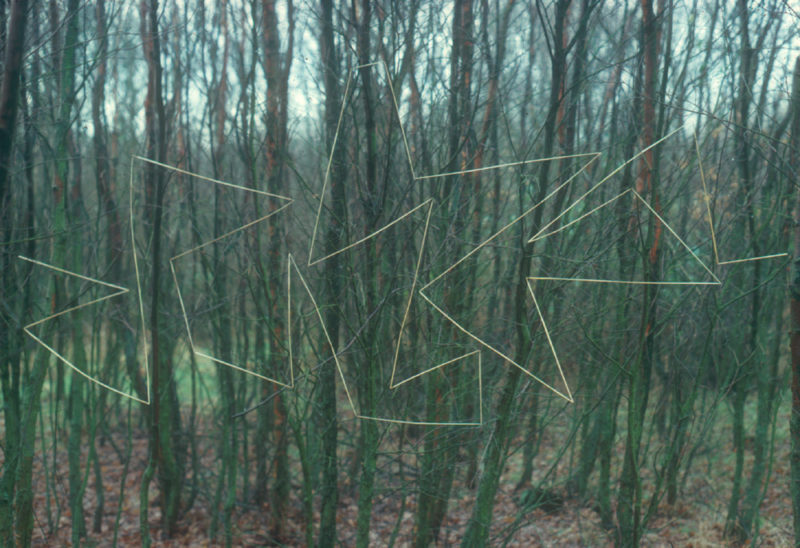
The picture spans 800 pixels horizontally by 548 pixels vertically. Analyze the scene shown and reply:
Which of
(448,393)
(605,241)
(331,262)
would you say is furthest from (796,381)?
(331,262)

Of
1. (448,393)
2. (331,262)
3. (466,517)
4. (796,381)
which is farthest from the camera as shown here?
(466,517)

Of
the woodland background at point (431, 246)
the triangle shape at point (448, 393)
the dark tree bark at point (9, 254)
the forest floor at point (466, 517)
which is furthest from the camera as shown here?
the forest floor at point (466, 517)

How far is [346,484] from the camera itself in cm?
930

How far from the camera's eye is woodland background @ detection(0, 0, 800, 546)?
15.5 feet

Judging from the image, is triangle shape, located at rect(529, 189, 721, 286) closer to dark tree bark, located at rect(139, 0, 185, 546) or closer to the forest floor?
the forest floor

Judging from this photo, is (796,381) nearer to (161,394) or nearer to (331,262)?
(331,262)

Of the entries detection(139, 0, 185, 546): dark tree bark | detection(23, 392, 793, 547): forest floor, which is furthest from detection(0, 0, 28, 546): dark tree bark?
detection(23, 392, 793, 547): forest floor

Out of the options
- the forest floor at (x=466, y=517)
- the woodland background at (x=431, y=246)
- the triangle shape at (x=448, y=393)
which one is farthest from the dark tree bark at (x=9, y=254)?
the triangle shape at (x=448, y=393)

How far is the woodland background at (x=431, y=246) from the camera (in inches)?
186

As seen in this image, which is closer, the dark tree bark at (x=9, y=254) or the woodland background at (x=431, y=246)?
the dark tree bark at (x=9, y=254)

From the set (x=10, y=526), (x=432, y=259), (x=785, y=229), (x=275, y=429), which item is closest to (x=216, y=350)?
(x=275, y=429)

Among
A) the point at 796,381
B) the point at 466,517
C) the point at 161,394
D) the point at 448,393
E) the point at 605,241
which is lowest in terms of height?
the point at 466,517

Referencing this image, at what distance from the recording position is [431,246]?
17.9 feet

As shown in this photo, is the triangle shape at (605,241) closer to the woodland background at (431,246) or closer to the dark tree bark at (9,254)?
the woodland background at (431,246)
